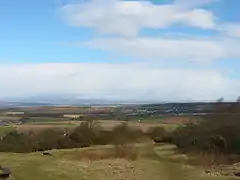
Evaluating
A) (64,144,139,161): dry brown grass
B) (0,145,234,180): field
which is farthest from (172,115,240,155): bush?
(64,144,139,161): dry brown grass

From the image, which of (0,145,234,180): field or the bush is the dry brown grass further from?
the bush

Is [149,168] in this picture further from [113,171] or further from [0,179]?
[0,179]

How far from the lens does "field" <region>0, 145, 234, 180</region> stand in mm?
36156

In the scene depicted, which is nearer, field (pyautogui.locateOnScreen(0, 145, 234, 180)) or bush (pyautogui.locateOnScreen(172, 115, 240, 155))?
field (pyautogui.locateOnScreen(0, 145, 234, 180))

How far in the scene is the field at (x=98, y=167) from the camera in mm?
36156

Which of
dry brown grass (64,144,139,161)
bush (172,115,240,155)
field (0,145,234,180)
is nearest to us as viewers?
field (0,145,234,180)

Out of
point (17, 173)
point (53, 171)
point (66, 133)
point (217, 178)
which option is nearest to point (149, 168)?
point (217, 178)

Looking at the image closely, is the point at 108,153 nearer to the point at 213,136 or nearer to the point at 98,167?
the point at 98,167

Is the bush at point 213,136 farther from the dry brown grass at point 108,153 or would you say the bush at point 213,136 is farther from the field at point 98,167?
the dry brown grass at point 108,153

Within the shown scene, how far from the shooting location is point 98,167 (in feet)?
136

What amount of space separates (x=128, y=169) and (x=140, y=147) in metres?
11.7

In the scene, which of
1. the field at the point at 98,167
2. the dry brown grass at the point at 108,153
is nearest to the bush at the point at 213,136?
the field at the point at 98,167

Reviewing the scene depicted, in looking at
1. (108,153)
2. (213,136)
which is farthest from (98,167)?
(213,136)

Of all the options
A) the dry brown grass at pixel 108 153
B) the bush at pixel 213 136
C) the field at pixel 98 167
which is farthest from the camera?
the bush at pixel 213 136
